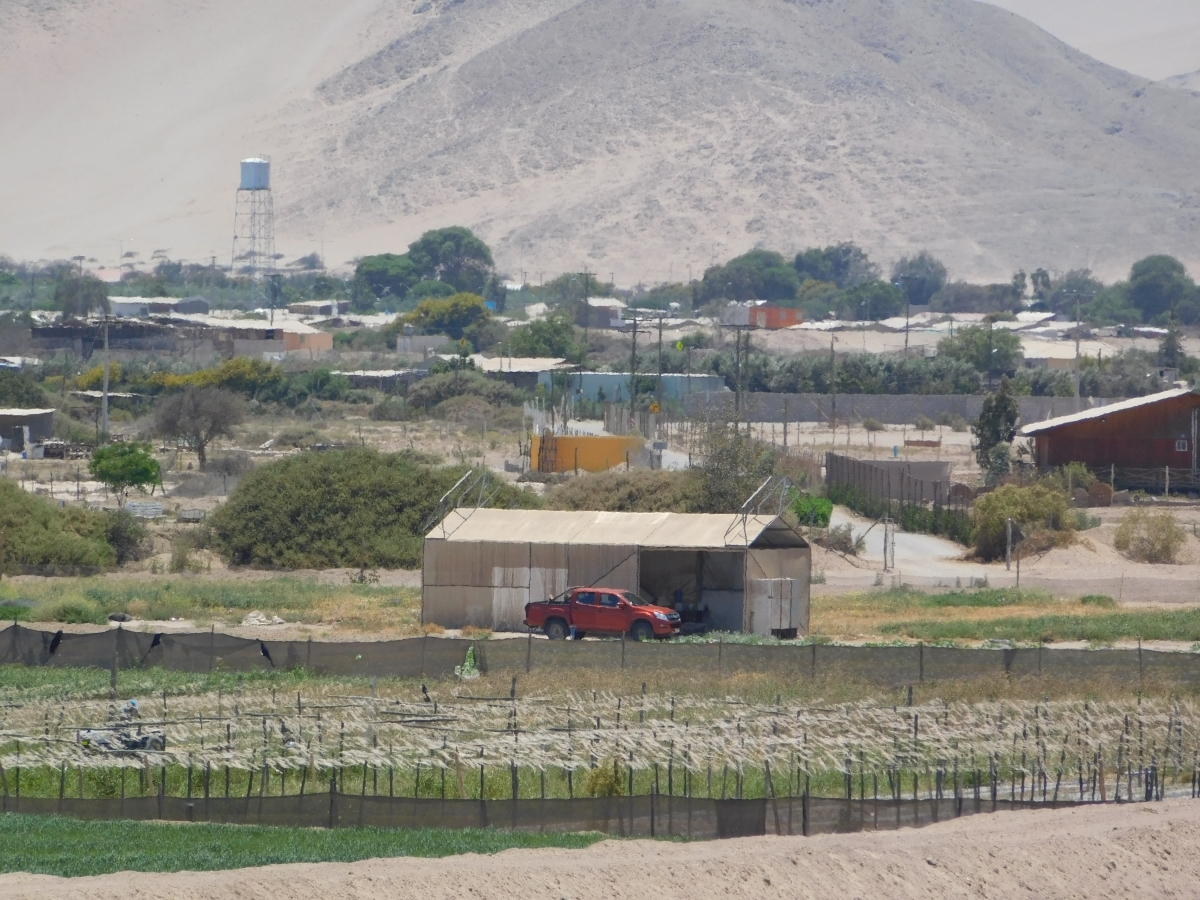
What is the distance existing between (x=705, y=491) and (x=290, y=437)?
34736mm

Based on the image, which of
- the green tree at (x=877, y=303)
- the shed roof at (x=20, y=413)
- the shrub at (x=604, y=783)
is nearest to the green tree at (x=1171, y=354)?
the green tree at (x=877, y=303)

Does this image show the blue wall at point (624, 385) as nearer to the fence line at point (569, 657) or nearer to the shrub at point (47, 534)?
the shrub at point (47, 534)

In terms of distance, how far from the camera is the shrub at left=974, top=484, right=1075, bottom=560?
156 feet

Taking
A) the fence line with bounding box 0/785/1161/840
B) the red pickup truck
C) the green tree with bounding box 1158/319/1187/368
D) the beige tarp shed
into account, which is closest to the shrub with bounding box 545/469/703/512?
the beige tarp shed

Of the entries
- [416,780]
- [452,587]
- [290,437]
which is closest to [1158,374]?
[290,437]

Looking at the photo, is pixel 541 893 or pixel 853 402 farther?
pixel 853 402

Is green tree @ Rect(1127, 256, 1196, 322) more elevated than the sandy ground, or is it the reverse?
green tree @ Rect(1127, 256, 1196, 322)

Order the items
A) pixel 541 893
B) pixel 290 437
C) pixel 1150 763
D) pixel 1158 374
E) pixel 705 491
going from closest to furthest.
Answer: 1. pixel 541 893
2. pixel 1150 763
3. pixel 705 491
4. pixel 290 437
5. pixel 1158 374

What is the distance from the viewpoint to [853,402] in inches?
3831

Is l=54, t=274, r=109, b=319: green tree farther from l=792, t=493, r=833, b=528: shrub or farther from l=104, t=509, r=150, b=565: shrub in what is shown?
l=792, t=493, r=833, b=528: shrub

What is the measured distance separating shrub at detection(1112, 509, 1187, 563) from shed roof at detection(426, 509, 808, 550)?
1455cm

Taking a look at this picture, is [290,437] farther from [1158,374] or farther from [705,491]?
[1158,374]

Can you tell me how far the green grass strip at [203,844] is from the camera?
57.6 ft

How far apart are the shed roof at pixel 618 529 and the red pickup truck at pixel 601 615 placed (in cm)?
146
